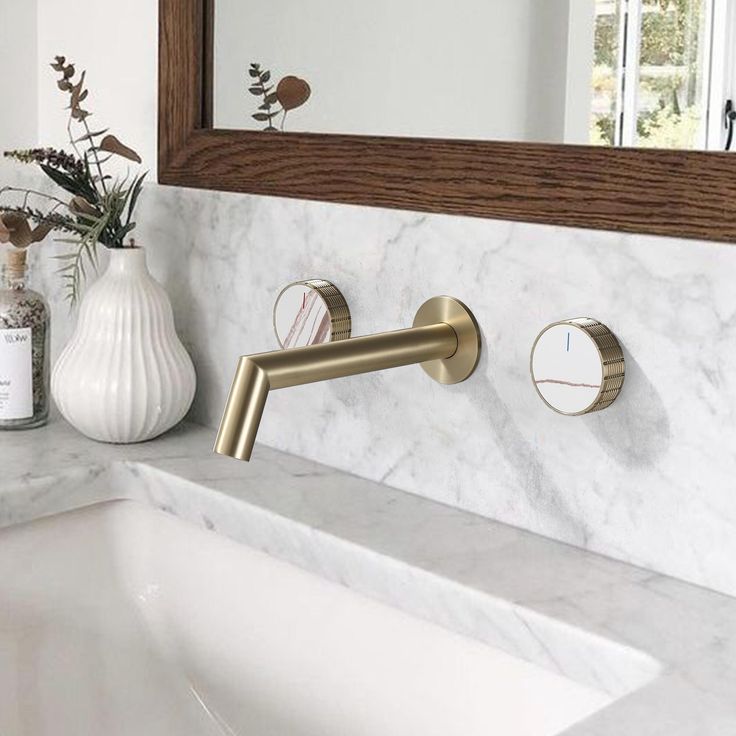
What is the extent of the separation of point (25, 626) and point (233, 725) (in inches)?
8.1

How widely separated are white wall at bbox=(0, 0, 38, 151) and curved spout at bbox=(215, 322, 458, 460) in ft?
2.08

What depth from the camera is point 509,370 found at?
869 mm

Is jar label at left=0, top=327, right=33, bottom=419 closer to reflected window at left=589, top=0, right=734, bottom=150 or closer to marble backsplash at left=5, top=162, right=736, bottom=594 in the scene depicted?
marble backsplash at left=5, top=162, right=736, bottom=594

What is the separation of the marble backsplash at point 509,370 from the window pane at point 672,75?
7 cm

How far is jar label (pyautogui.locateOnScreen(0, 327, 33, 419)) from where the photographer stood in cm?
110

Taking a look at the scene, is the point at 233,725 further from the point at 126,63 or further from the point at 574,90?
the point at 126,63

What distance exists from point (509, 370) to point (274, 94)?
32 centimetres

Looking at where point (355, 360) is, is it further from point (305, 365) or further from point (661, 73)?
point (661, 73)

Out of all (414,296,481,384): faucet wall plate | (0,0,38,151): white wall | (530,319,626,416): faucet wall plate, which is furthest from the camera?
(0,0,38,151): white wall

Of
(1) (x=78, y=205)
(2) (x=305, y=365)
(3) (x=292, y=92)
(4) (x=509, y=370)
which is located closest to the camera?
(2) (x=305, y=365)

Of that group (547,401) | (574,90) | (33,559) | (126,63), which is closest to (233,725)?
(33,559)

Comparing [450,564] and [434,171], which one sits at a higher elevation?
[434,171]

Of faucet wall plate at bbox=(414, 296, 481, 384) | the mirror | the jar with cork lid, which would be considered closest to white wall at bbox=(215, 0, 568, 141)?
the mirror

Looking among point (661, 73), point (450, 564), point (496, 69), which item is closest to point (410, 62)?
point (496, 69)
